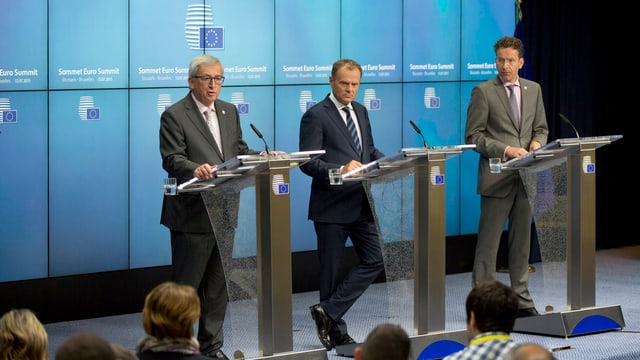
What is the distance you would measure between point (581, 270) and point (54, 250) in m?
3.54

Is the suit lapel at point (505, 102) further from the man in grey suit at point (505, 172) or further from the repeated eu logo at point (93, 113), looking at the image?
the repeated eu logo at point (93, 113)

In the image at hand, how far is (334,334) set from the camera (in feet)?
21.6

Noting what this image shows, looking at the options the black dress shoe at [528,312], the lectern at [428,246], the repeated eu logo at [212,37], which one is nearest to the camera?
the lectern at [428,246]

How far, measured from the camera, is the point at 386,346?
3.38 meters

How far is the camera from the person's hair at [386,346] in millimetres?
3371

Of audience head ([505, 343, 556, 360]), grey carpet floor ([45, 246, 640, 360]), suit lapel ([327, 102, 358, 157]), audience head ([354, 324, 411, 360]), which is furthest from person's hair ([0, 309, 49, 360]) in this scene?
suit lapel ([327, 102, 358, 157])

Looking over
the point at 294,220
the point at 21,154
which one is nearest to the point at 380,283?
the point at 294,220

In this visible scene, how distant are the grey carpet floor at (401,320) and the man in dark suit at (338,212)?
7.9 inches

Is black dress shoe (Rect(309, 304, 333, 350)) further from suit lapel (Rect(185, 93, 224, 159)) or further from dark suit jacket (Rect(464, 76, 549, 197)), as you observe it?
dark suit jacket (Rect(464, 76, 549, 197))

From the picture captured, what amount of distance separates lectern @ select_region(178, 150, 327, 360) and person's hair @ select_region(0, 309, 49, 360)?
7.14ft

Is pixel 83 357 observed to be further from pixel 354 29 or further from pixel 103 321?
pixel 354 29

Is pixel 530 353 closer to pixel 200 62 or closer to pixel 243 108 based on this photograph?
pixel 200 62

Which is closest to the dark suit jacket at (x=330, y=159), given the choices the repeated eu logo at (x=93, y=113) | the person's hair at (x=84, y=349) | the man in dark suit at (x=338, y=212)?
the man in dark suit at (x=338, y=212)

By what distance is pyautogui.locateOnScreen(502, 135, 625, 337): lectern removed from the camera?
6.98m
